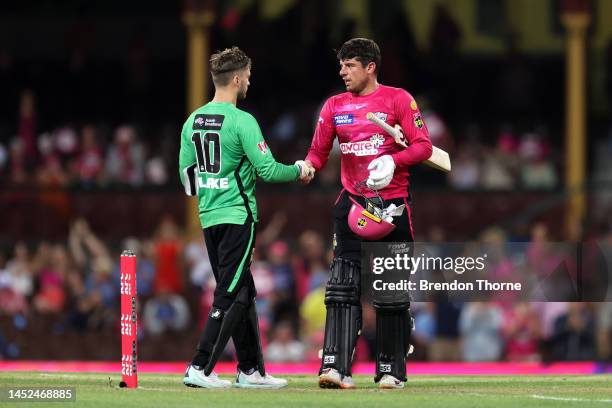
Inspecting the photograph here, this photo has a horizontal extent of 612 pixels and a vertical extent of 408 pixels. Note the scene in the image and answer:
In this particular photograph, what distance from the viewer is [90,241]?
2116cm

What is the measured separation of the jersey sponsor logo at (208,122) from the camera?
1031 centimetres

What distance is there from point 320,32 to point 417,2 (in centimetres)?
210

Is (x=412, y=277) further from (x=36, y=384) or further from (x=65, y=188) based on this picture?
(x=65, y=188)

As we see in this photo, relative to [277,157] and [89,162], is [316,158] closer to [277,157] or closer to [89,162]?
[277,157]

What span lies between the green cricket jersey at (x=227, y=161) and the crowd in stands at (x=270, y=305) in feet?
21.2

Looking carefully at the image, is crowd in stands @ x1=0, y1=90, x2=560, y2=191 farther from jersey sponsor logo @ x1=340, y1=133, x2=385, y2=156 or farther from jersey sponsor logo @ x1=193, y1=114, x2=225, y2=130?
jersey sponsor logo @ x1=193, y1=114, x2=225, y2=130

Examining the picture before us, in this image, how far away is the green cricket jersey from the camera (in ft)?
33.7

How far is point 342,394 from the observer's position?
1005 centimetres

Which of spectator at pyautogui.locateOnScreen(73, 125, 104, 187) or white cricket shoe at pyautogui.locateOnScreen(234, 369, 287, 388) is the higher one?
spectator at pyautogui.locateOnScreen(73, 125, 104, 187)

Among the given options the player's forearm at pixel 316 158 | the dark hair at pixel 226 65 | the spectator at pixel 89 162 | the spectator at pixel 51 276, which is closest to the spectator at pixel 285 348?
the spectator at pixel 51 276

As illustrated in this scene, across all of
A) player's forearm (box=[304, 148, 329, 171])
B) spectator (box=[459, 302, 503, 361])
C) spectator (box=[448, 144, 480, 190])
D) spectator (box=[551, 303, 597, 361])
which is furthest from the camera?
spectator (box=[448, 144, 480, 190])

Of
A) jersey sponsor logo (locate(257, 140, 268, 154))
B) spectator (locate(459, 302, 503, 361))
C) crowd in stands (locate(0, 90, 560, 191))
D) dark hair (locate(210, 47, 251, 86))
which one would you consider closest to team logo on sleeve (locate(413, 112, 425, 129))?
jersey sponsor logo (locate(257, 140, 268, 154))

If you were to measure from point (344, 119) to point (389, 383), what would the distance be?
172cm

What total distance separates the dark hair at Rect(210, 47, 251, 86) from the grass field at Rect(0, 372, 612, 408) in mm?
1977
